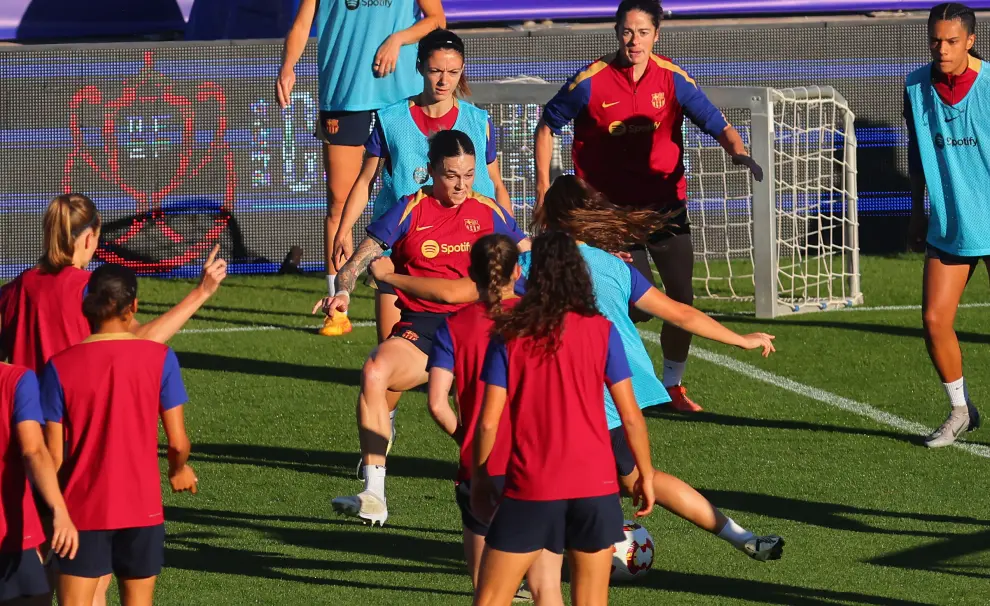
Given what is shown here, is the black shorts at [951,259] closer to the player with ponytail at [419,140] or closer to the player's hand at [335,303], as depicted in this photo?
the player with ponytail at [419,140]

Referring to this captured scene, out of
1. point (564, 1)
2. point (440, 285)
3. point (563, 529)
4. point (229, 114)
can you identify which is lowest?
point (563, 529)

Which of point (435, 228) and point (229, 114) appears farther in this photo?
point (229, 114)

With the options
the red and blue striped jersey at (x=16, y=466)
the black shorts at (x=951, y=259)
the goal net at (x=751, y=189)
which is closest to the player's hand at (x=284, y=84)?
the goal net at (x=751, y=189)

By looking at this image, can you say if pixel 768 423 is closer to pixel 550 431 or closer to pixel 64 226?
pixel 550 431

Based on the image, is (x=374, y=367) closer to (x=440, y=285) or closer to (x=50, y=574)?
(x=440, y=285)

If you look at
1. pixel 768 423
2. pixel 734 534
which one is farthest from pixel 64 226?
pixel 768 423

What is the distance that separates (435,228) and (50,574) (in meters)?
2.33

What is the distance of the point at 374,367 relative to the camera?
21.1ft

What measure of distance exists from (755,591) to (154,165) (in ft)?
30.8

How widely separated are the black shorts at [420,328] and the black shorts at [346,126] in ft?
11.5

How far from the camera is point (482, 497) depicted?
4.63 m

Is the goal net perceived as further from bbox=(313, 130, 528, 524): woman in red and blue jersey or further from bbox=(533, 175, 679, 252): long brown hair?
bbox=(533, 175, 679, 252): long brown hair

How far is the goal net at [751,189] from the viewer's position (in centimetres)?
1234

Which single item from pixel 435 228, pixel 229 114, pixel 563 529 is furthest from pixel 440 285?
pixel 229 114
